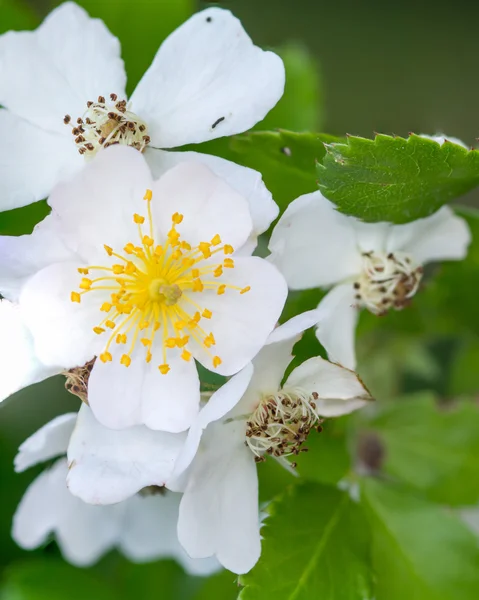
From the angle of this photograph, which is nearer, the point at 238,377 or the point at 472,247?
the point at 238,377

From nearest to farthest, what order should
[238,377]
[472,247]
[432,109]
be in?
[238,377]
[472,247]
[432,109]

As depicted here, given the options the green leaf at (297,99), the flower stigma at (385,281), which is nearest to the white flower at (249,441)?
the flower stigma at (385,281)

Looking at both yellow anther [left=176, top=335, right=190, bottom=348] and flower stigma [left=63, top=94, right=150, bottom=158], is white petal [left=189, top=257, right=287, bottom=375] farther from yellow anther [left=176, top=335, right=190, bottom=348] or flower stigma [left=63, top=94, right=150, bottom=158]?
flower stigma [left=63, top=94, right=150, bottom=158]

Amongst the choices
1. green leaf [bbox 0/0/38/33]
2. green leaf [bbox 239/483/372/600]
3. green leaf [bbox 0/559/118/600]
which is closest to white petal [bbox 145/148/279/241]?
green leaf [bbox 239/483/372/600]

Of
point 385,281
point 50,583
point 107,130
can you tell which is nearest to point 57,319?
point 107,130

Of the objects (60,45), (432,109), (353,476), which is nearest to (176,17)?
(60,45)

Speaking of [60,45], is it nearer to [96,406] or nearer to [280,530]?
[96,406]

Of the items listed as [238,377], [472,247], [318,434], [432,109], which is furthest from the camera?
[432,109]

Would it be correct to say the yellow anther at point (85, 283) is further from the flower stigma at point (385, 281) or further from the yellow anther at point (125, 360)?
the flower stigma at point (385, 281)
